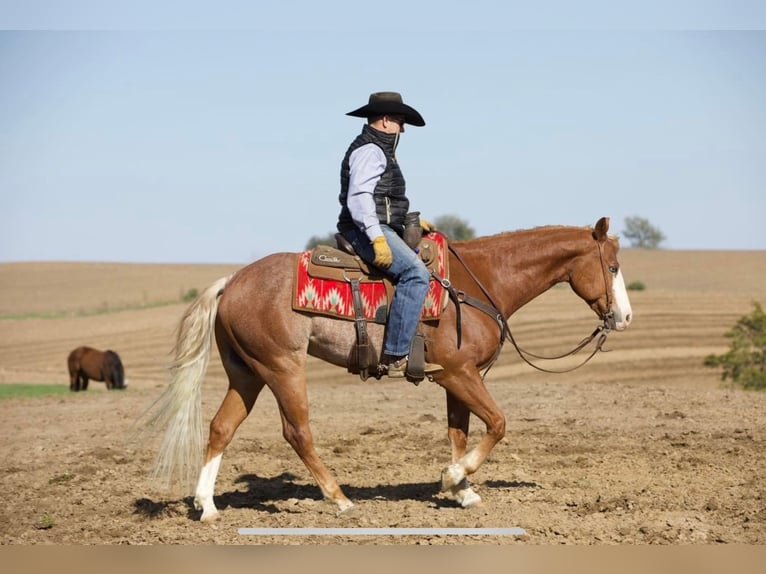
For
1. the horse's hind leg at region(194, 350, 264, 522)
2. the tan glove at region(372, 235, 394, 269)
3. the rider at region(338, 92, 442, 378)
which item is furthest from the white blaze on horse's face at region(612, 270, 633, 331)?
the horse's hind leg at region(194, 350, 264, 522)

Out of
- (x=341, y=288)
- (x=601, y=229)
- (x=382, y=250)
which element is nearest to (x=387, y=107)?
(x=382, y=250)

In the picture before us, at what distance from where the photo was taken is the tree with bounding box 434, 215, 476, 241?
77869mm

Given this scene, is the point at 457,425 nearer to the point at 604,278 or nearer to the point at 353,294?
the point at 353,294

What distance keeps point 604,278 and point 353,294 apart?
2.25 m

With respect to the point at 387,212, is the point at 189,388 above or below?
below

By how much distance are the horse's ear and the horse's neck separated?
0.44 ft

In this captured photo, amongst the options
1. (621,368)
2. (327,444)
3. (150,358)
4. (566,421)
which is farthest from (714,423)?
(150,358)

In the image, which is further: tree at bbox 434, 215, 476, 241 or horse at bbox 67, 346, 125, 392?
tree at bbox 434, 215, 476, 241

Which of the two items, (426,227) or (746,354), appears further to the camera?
(746,354)

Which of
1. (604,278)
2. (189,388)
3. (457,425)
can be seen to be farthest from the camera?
(604,278)

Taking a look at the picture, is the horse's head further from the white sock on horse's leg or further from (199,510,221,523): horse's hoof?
(199,510,221,523): horse's hoof

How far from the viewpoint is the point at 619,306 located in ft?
25.9

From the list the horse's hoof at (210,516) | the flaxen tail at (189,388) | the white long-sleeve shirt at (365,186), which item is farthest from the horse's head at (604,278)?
the horse's hoof at (210,516)

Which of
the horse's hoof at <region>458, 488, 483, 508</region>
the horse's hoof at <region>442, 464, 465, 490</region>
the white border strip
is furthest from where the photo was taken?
the horse's hoof at <region>458, 488, 483, 508</region>
